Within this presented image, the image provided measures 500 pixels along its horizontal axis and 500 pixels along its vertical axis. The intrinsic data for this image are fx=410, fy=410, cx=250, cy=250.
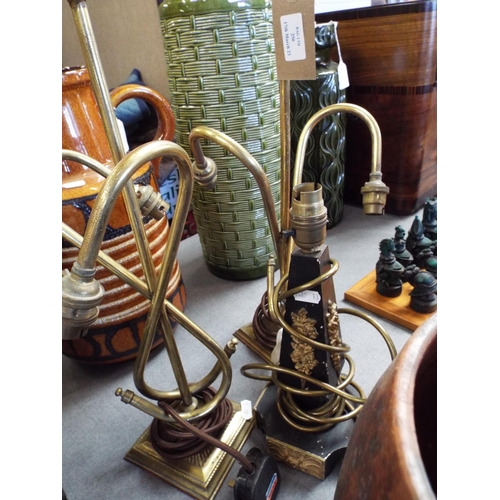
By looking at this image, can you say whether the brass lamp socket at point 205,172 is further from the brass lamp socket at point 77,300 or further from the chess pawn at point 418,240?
the chess pawn at point 418,240

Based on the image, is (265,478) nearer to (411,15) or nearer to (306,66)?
(306,66)

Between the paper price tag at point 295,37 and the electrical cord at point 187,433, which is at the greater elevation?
the paper price tag at point 295,37

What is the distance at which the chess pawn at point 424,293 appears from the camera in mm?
791

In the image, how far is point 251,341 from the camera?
80 centimetres

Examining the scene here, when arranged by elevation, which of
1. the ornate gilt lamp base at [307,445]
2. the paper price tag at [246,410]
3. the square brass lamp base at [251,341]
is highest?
the paper price tag at [246,410]

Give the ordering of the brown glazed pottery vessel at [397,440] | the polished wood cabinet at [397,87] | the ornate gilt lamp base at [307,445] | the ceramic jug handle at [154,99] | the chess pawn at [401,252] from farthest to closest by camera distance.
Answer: the polished wood cabinet at [397,87], the chess pawn at [401,252], the ceramic jug handle at [154,99], the ornate gilt lamp base at [307,445], the brown glazed pottery vessel at [397,440]

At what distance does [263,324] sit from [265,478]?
30 centimetres

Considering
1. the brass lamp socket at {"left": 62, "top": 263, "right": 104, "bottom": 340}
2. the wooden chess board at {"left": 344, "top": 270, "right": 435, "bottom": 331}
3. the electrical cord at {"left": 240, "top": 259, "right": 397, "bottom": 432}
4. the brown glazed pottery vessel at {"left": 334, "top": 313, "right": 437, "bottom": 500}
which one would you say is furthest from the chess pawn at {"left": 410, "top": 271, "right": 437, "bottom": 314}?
the brass lamp socket at {"left": 62, "top": 263, "right": 104, "bottom": 340}

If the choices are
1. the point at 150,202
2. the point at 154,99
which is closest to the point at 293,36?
the point at 150,202

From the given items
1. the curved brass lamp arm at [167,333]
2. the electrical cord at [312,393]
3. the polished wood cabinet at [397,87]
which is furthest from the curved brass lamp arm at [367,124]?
the polished wood cabinet at [397,87]

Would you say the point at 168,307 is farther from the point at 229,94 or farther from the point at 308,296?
the point at 229,94

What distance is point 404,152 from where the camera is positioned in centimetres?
119

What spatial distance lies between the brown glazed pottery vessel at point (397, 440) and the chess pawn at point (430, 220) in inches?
29.9

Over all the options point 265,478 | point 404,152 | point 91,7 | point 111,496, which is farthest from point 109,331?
point 91,7
